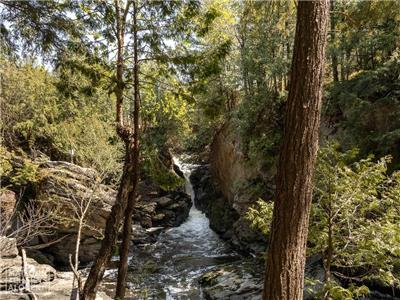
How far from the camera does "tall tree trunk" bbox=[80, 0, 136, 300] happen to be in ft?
21.1

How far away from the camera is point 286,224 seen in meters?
3.09

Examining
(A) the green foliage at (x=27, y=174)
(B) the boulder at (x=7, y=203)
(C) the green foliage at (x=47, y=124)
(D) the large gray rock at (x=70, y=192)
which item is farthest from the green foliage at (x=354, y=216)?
(C) the green foliage at (x=47, y=124)

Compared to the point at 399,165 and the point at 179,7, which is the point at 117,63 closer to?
the point at 179,7

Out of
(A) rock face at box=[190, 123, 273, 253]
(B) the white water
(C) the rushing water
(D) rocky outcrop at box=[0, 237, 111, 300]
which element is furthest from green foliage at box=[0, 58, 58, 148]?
(A) rock face at box=[190, 123, 273, 253]

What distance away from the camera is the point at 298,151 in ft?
10.00

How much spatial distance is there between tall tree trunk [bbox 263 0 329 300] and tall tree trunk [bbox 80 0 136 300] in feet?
13.4

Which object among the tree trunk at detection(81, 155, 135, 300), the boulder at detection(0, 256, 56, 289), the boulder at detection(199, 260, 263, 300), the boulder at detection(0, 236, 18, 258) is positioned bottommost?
the boulder at detection(199, 260, 263, 300)

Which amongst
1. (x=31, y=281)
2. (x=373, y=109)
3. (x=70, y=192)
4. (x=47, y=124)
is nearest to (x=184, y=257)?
(x=70, y=192)

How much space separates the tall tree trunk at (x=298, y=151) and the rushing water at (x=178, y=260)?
740 cm

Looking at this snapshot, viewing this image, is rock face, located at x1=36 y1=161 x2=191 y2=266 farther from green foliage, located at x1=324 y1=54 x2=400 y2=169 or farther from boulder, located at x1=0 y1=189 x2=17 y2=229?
green foliage, located at x1=324 y1=54 x2=400 y2=169

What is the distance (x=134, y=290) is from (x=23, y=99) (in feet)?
35.1

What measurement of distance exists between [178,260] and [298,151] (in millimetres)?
12331

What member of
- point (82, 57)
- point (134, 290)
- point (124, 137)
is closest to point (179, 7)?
point (82, 57)

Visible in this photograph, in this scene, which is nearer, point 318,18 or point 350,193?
point 318,18
